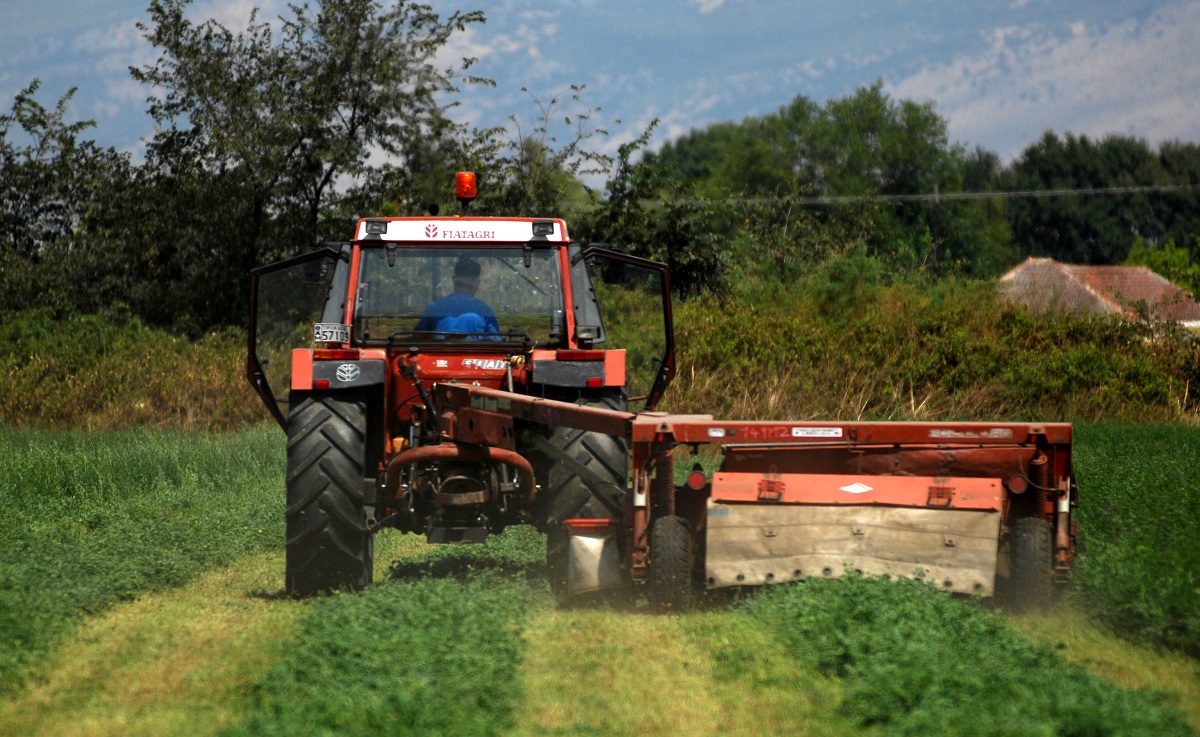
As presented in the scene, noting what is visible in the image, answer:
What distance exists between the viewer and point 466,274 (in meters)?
8.09

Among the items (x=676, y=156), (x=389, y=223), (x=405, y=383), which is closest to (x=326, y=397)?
Answer: (x=405, y=383)

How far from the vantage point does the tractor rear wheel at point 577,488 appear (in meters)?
6.91

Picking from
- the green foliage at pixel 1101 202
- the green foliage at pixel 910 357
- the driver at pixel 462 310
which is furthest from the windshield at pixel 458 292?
the green foliage at pixel 1101 202

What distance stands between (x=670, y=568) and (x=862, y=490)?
1.03 m

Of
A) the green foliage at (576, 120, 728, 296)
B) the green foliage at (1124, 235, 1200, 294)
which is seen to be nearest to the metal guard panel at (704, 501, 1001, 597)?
the green foliage at (576, 120, 728, 296)

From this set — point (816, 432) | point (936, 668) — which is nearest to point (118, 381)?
point (816, 432)

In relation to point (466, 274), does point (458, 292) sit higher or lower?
A: lower

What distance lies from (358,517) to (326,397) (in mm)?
695

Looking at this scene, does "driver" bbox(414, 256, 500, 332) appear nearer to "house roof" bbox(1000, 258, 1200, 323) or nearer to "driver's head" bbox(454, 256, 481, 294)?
"driver's head" bbox(454, 256, 481, 294)

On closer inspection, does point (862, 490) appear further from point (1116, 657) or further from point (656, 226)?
point (656, 226)

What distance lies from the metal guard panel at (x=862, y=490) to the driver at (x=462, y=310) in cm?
195

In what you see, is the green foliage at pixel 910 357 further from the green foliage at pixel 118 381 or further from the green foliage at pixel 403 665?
the green foliage at pixel 403 665

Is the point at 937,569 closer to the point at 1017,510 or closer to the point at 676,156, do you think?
the point at 1017,510

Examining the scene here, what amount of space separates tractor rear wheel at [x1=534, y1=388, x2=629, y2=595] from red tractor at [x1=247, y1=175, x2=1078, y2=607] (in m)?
0.01
